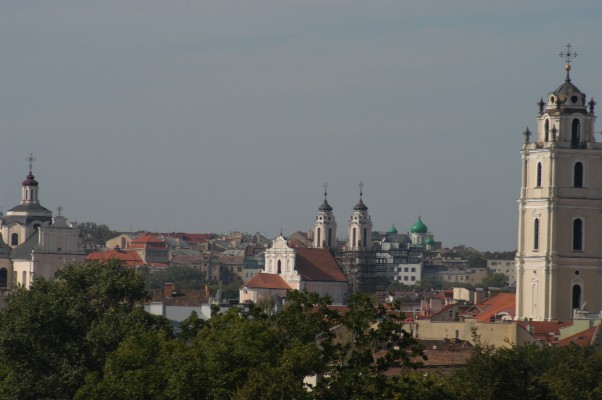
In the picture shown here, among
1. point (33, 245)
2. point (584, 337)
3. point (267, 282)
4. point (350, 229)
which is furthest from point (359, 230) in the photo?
point (584, 337)

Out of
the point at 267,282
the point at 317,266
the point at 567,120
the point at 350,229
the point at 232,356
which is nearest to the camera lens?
the point at 232,356

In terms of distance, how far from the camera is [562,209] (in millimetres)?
99188

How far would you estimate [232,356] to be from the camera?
→ 4756 cm

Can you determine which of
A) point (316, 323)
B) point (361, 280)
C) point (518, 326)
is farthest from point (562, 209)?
point (361, 280)

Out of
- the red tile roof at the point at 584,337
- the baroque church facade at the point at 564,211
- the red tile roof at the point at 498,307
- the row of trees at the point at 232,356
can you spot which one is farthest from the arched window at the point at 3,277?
the row of trees at the point at 232,356

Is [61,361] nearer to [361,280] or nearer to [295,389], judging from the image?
[295,389]

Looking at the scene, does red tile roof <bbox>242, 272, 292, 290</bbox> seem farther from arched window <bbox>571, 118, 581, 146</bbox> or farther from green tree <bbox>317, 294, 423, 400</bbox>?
green tree <bbox>317, 294, 423, 400</bbox>

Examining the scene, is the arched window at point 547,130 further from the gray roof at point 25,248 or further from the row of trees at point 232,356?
the gray roof at point 25,248

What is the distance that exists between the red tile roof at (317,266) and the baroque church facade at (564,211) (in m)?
66.1

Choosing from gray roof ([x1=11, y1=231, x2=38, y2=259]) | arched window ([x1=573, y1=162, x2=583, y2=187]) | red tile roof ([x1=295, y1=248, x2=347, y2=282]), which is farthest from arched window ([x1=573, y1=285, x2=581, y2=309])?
red tile roof ([x1=295, y1=248, x2=347, y2=282])

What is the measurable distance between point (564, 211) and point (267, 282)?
63483 mm

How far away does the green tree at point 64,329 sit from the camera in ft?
203

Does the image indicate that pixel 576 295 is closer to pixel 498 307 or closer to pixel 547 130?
pixel 498 307

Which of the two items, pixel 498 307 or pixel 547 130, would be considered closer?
pixel 547 130
